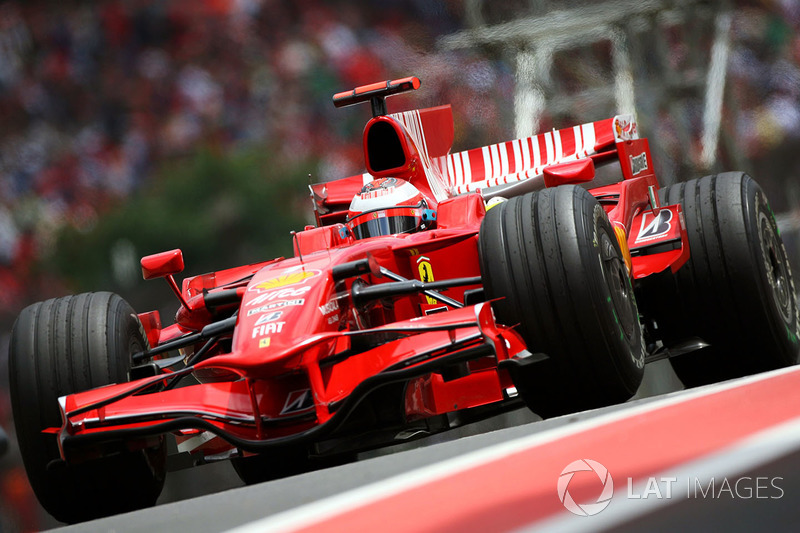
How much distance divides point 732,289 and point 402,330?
1.95 metres

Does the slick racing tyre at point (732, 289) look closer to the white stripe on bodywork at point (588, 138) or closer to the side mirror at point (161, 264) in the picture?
the white stripe on bodywork at point (588, 138)

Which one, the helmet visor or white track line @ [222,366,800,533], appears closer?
white track line @ [222,366,800,533]

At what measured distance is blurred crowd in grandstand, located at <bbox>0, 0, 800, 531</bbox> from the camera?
759 centimetres

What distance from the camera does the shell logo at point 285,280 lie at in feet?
11.3

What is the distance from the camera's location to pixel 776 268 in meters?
4.62

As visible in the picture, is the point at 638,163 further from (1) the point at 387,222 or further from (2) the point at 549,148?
(1) the point at 387,222

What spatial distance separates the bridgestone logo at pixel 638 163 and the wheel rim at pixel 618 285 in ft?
5.23

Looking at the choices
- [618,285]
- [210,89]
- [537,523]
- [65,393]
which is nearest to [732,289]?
[618,285]

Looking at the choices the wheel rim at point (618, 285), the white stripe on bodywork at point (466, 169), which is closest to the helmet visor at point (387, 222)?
the wheel rim at point (618, 285)

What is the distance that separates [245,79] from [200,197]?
149 cm

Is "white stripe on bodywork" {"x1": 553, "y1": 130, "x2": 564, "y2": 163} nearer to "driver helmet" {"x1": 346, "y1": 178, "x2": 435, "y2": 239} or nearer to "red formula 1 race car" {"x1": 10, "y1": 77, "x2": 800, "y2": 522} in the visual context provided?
"red formula 1 race car" {"x1": 10, "y1": 77, "x2": 800, "y2": 522}

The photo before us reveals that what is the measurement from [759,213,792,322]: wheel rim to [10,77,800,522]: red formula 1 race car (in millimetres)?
16

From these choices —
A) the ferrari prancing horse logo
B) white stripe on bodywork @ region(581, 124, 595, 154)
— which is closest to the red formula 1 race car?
the ferrari prancing horse logo

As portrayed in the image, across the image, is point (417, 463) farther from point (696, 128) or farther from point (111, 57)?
point (696, 128)
